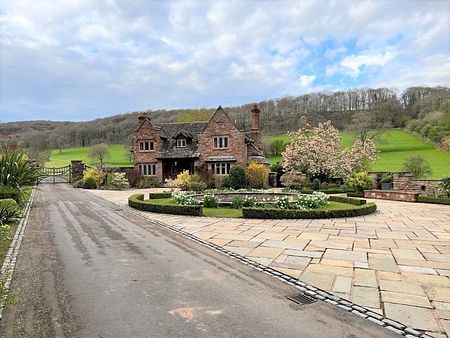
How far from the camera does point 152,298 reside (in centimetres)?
510

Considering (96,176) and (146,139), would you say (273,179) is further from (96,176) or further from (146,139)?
(96,176)

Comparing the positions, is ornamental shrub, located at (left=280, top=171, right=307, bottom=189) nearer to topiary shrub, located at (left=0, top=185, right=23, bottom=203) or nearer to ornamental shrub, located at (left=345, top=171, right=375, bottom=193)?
ornamental shrub, located at (left=345, top=171, right=375, bottom=193)

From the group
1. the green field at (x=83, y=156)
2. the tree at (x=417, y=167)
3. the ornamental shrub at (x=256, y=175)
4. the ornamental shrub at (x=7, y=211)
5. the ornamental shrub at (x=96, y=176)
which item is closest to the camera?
the ornamental shrub at (x=7, y=211)

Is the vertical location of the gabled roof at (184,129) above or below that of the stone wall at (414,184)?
above

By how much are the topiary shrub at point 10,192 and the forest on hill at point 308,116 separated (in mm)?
33723

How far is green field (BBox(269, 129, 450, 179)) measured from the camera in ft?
129

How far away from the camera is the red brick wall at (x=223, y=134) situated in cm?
3169

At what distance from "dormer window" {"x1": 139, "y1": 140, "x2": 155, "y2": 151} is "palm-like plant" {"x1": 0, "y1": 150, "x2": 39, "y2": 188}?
1869cm

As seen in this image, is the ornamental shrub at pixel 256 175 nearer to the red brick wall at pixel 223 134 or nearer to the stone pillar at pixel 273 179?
the red brick wall at pixel 223 134

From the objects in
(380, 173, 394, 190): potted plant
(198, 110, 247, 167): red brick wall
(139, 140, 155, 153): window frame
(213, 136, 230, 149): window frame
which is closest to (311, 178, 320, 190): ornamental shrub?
(380, 173, 394, 190): potted plant

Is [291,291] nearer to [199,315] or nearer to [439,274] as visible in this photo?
[199,315]

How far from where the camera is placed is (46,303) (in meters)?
4.87

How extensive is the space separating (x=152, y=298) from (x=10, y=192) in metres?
12.7

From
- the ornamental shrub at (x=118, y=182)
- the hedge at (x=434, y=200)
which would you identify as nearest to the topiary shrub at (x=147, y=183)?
the ornamental shrub at (x=118, y=182)
